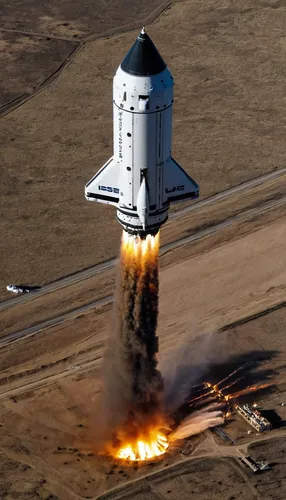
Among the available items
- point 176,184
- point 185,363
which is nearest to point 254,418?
point 185,363

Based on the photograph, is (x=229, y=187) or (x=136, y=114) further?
(x=229, y=187)

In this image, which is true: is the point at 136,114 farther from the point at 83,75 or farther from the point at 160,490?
the point at 83,75

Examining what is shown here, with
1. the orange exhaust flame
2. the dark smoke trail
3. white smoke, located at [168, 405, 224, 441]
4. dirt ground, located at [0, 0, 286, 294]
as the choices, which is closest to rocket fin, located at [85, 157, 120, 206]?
the dark smoke trail

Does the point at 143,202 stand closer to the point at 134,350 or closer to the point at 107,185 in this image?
the point at 107,185

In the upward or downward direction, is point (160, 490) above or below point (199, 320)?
below

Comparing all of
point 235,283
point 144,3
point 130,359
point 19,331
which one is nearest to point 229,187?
point 235,283
